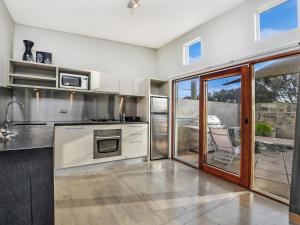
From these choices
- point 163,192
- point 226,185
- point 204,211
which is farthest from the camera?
point 226,185

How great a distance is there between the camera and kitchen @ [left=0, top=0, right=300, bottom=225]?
242 cm

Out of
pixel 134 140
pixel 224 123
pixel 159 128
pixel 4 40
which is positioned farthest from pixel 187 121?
pixel 4 40

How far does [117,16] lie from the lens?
3344 mm

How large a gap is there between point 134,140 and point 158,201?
1.88 meters

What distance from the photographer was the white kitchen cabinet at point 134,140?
403 cm

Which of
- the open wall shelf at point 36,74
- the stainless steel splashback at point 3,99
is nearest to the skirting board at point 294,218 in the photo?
the open wall shelf at point 36,74

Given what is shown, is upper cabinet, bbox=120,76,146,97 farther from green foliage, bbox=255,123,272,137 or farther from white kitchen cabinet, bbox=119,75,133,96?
green foliage, bbox=255,123,272,137

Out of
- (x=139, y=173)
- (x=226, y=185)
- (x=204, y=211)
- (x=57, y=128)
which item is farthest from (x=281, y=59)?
(x=57, y=128)

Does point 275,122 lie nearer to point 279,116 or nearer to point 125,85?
point 279,116

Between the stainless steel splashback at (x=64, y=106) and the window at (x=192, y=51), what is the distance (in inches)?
71.6

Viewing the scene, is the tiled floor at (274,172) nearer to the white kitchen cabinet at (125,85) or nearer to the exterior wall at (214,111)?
the exterior wall at (214,111)

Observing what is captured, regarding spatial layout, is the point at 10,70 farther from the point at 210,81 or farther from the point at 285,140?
the point at 285,140

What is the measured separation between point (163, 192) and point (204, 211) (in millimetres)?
682

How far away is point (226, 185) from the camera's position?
2955mm
